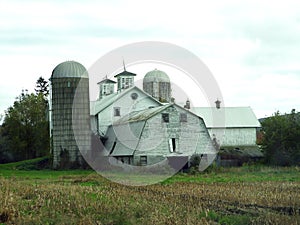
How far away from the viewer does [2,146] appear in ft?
226

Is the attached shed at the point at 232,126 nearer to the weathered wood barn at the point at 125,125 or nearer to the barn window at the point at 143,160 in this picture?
the weathered wood barn at the point at 125,125

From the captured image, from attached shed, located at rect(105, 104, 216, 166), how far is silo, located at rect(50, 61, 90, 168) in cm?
346

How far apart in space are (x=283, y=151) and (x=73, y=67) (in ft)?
61.5

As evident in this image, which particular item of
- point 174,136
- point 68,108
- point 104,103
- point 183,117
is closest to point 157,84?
point 104,103

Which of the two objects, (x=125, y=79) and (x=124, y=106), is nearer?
(x=124, y=106)

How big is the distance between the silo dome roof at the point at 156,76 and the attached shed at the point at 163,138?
20.6 meters

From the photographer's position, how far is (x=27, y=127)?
6394 centimetres

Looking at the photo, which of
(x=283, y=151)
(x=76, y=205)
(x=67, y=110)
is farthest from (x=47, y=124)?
(x=76, y=205)

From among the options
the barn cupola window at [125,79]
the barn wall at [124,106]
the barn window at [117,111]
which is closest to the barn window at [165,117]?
the barn wall at [124,106]

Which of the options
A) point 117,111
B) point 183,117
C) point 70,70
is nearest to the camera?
point 183,117

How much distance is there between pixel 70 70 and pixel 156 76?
19.4 m

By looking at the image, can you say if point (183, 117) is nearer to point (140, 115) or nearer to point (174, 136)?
point (174, 136)

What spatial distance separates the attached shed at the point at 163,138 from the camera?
45.1 m

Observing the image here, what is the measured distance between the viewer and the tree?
6309 centimetres
